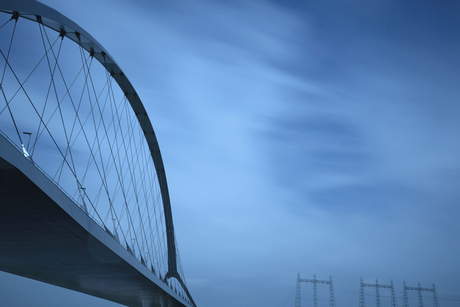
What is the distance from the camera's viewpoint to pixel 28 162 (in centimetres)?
1291

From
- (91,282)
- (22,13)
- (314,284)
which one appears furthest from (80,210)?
(314,284)

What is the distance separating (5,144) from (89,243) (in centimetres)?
997

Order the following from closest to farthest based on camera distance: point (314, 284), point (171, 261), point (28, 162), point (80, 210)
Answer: point (28, 162), point (80, 210), point (171, 261), point (314, 284)

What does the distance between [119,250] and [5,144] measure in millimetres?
12543

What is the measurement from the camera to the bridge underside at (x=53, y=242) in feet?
44.9

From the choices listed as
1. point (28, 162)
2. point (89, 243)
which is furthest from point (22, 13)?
point (89, 243)

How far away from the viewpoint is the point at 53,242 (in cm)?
2123

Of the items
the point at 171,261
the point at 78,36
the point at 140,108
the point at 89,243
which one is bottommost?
the point at 89,243

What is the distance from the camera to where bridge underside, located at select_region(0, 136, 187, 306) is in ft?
44.9

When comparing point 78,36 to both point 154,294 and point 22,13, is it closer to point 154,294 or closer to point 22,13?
point 22,13

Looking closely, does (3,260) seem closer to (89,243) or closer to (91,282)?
(91,282)

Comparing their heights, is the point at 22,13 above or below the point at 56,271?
above

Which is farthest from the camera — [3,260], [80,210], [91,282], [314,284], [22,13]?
[314,284]

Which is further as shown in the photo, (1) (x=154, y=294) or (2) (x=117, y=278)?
(1) (x=154, y=294)
